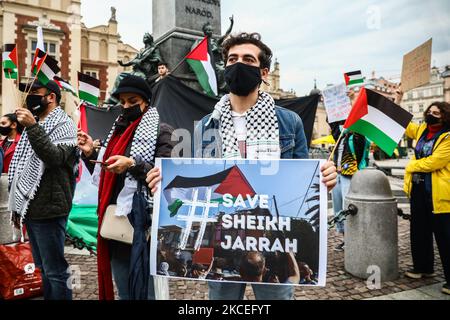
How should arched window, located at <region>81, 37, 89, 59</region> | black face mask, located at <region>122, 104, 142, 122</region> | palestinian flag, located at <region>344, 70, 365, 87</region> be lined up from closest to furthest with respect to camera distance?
black face mask, located at <region>122, 104, 142, 122</region>
palestinian flag, located at <region>344, 70, 365, 87</region>
arched window, located at <region>81, 37, 89, 59</region>

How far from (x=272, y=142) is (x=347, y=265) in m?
2.66

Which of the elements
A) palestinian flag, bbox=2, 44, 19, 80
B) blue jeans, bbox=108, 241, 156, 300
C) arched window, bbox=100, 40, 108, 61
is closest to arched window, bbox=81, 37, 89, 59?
arched window, bbox=100, 40, 108, 61

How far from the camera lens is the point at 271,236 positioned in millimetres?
1628

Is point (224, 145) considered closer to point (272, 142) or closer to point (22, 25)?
point (272, 142)

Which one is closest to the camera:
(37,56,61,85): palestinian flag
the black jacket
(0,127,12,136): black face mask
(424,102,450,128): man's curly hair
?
the black jacket

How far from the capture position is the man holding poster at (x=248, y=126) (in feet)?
5.90

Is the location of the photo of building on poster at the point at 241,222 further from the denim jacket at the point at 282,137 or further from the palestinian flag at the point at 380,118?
the palestinian flag at the point at 380,118

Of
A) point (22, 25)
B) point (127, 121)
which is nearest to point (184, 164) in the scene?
point (127, 121)

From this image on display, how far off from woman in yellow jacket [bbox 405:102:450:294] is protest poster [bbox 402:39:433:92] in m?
0.44

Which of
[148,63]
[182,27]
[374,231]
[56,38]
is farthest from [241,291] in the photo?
[56,38]

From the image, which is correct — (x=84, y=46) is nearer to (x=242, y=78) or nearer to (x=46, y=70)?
(x=46, y=70)

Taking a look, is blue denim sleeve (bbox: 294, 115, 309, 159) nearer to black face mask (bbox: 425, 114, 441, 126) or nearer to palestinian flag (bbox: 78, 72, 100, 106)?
black face mask (bbox: 425, 114, 441, 126)

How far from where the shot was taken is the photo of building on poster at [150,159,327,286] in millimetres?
1606

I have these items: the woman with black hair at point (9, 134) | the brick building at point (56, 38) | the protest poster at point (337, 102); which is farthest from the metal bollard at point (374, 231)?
the brick building at point (56, 38)
